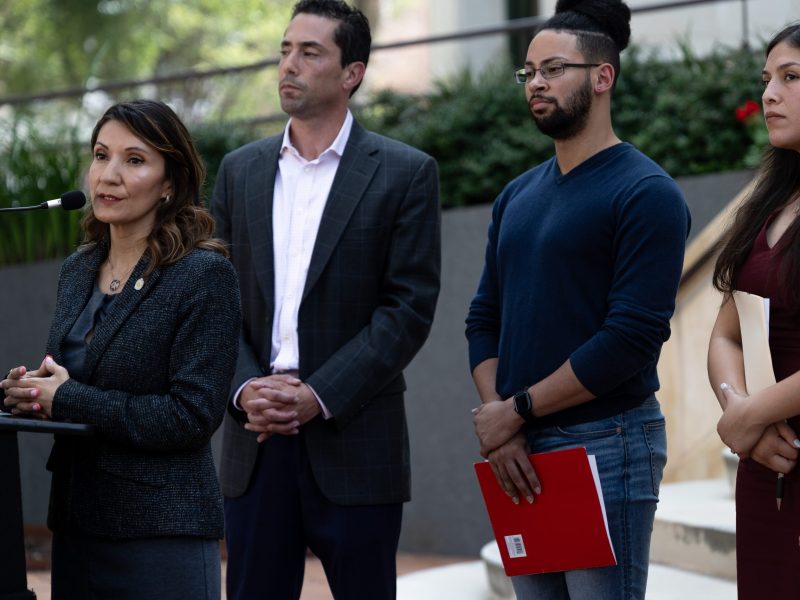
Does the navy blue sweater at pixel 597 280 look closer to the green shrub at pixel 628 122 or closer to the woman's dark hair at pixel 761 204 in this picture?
the woman's dark hair at pixel 761 204

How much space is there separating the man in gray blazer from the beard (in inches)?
28.0

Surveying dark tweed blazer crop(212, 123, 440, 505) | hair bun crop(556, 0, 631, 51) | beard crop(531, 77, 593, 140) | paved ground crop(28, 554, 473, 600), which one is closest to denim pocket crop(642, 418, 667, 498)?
beard crop(531, 77, 593, 140)

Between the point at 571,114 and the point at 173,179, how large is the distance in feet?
3.51

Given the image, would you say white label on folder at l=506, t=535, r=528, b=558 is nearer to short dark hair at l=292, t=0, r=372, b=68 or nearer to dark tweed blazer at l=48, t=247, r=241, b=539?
dark tweed blazer at l=48, t=247, r=241, b=539

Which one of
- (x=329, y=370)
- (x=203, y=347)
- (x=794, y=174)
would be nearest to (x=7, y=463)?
(x=203, y=347)

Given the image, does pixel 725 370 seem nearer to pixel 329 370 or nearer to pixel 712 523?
pixel 329 370

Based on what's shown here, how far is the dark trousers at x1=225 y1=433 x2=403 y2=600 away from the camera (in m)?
3.79

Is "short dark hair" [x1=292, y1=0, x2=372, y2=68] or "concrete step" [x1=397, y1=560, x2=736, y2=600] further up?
"short dark hair" [x1=292, y1=0, x2=372, y2=68]

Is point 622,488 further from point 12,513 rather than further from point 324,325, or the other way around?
point 12,513

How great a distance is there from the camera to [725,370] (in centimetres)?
324

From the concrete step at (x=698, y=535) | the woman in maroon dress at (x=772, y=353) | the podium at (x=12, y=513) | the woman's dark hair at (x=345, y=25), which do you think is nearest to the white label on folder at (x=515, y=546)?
the woman in maroon dress at (x=772, y=353)

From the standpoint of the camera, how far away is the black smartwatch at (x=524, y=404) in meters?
3.22

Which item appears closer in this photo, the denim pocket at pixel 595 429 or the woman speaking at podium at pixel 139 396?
the woman speaking at podium at pixel 139 396

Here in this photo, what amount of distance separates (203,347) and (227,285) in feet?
0.59
